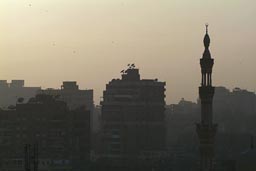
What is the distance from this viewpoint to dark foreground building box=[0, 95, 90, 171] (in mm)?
104844

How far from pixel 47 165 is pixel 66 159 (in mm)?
7581

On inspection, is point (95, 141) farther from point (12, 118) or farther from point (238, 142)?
point (12, 118)

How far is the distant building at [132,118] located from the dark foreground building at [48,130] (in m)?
14.8

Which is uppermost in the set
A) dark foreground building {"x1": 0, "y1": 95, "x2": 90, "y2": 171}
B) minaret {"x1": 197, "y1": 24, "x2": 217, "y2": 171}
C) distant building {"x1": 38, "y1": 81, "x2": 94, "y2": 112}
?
distant building {"x1": 38, "y1": 81, "x2": 94, "y2": 112}

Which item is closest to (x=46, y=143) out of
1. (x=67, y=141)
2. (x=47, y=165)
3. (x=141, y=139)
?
(x=67, y=141)

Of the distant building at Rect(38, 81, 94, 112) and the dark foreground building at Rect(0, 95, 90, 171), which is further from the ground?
the distant building at Rect(38, 81, 94, 112)

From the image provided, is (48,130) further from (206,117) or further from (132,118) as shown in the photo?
(206,117)

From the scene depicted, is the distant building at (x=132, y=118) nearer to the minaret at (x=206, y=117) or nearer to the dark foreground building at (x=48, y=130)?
the dark foreground building at (x=48, y=130)

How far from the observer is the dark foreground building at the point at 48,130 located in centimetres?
10484

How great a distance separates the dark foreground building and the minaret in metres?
63.7

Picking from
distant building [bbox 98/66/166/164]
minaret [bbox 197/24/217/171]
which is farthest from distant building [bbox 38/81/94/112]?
minaret [bbox 197/24/217/171]

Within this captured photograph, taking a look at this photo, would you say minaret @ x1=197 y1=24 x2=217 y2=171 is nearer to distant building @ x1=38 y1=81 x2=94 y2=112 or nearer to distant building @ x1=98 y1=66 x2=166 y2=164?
distant building @ x1=98 y1=66 x2=166 y2=164

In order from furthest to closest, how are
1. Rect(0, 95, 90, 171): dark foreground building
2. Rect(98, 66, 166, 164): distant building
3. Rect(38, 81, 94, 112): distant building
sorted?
Rect(38, 81, 94, 112): distant building
Rect(98, 66, 166, 164): distant building
Rect(0, 95, 90, 171): dark foreground building

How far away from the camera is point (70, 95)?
634 feet
